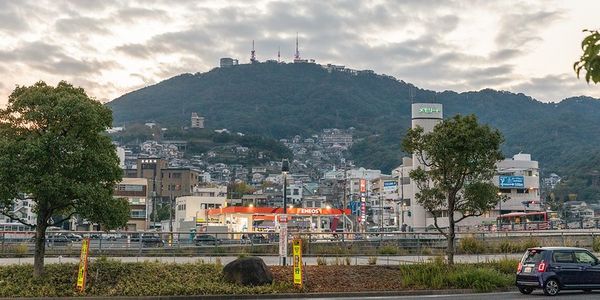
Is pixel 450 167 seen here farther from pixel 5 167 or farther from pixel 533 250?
pixel 5 167

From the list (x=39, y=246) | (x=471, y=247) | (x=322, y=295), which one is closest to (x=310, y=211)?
(x=471, y=247)

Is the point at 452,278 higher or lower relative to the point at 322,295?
higher

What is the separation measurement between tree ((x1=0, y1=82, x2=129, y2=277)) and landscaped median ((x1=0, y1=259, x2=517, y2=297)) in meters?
1.22

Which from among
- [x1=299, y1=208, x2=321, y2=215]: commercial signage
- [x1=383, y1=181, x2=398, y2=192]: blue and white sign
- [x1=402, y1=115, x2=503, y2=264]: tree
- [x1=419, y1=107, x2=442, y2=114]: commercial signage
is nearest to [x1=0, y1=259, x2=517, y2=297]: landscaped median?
[x1=402, y1=115, x2=503, y2=264]: tree

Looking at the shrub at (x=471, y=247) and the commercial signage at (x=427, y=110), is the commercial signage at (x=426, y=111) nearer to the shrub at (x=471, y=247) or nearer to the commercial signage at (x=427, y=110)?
the commercial signage at (x=427, y=110)

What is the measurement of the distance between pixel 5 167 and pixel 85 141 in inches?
109

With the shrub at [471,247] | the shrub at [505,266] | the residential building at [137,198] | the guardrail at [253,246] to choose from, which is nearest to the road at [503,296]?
the shrub at [505,266]

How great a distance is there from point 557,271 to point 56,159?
17230 millimetres

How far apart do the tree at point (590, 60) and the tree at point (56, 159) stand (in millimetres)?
17921

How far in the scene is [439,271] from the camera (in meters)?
25.2

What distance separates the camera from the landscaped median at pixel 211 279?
873 inches

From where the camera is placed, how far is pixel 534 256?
75.2ft

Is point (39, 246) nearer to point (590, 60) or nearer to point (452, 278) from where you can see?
point (452, 278)

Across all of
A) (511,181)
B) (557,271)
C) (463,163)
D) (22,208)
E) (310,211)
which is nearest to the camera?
(557,271)
